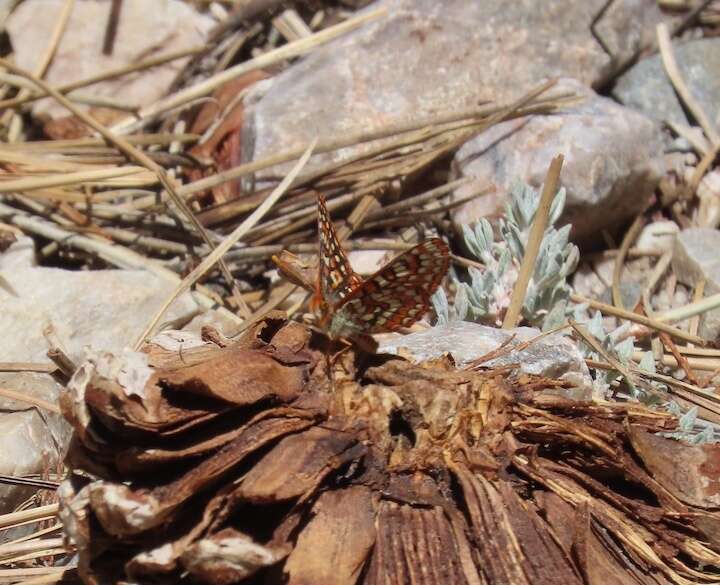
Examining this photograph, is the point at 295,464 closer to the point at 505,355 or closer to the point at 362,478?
the point at 362,478

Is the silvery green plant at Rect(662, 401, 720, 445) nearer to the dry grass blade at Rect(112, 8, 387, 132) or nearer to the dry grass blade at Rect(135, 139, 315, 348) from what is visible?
the dry grass blade at Rect(135, 139, 315, 348)

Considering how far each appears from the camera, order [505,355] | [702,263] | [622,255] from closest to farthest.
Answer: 1. [505,355]
2. [702,263]
3. [622,255]

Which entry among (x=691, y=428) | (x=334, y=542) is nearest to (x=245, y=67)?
(x=691, y=428)

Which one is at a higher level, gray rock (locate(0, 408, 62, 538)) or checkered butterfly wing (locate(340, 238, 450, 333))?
checkered butterfly wing (locate(340, 238, 450, 333))

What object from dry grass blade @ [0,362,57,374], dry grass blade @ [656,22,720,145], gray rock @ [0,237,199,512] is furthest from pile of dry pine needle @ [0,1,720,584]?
dry grass blade @ [656,22,720,145]

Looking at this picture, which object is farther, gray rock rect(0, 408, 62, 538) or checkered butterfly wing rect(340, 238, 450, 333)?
gray rock rect(0, 408, 62, 538)

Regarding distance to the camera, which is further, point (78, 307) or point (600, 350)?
point (78, 307)
